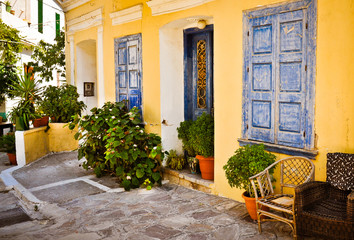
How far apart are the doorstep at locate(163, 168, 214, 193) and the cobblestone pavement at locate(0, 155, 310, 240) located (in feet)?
0.44

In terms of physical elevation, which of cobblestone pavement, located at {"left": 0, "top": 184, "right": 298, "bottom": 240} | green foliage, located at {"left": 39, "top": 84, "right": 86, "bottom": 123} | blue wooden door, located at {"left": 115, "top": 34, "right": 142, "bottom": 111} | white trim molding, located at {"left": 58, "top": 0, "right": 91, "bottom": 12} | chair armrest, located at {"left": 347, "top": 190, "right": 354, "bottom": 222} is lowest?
cobblestone pavement, located at {"left": 0, "top": 184, "right": 298, "bottom": 240}

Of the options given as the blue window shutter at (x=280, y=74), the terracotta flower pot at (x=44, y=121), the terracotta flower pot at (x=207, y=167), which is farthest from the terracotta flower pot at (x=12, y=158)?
the blue window shutter at (x=280, y=74)

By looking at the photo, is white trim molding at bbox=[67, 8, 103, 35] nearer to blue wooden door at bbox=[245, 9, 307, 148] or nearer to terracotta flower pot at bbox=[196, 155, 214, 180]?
terracotta flower pot at bbox=[196, 155, 214, 180]

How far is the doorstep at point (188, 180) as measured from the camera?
601cm

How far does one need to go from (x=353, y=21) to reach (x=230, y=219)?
2979 mm

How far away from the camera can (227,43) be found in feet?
18.0

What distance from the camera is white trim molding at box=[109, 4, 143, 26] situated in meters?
7.18

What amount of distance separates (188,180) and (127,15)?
385 cm

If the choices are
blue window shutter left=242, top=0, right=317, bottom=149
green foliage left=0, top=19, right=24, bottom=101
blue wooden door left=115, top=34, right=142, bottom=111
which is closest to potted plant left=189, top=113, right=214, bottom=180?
blue window shutter left=242, top=0, right=317, bottom=149

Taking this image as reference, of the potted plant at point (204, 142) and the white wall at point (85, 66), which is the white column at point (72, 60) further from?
the potted plant at point (204, 142)

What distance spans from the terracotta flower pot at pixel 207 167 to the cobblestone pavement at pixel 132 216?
368 millimetres

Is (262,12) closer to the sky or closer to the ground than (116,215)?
closer to the sky

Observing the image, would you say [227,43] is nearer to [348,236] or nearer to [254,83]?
[254,83]

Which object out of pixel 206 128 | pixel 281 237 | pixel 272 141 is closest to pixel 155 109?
pixel 206 128
